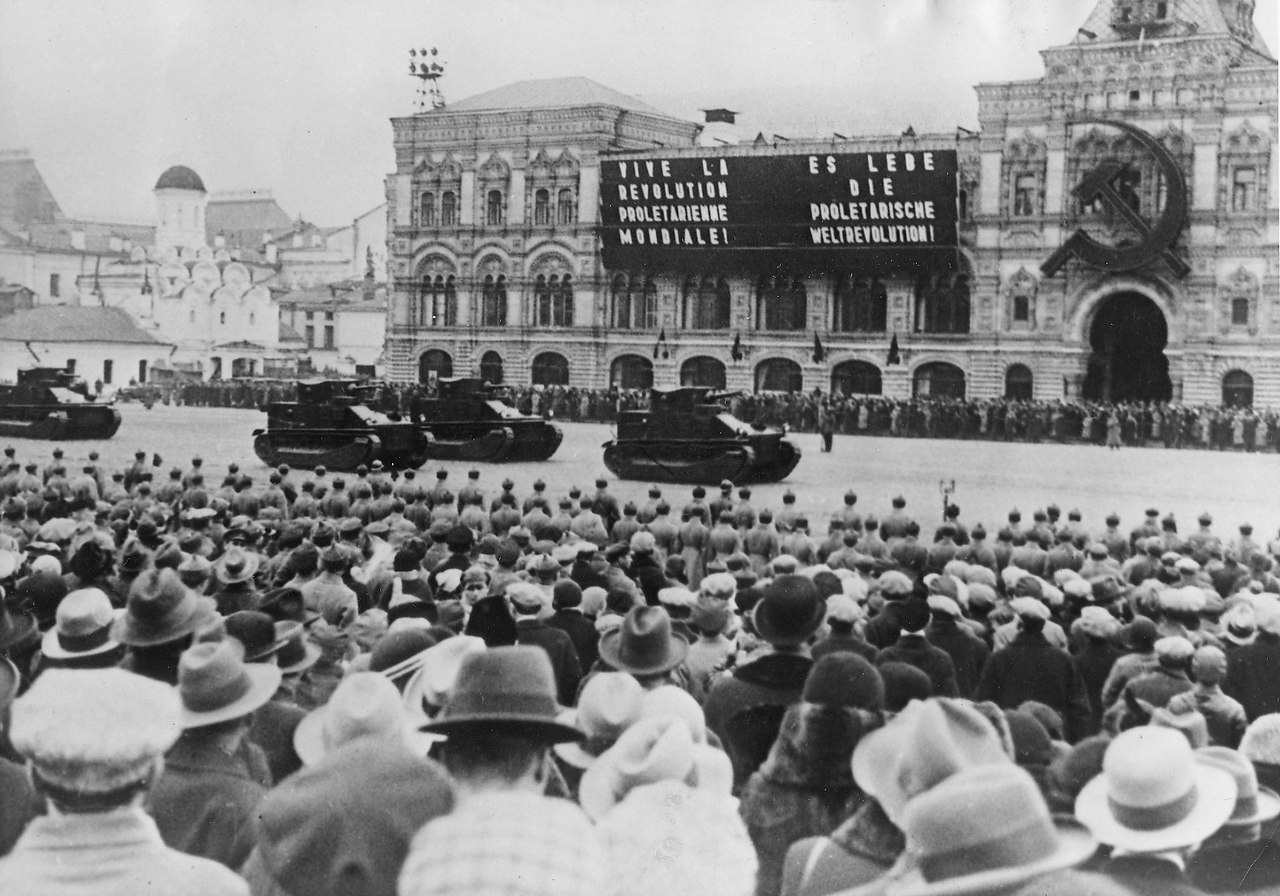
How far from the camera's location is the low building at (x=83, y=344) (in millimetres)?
30344

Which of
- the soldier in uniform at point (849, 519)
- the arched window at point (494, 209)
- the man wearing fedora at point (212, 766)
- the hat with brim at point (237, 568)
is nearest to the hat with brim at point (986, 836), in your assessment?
the man wearing fedora at point (212, 766)

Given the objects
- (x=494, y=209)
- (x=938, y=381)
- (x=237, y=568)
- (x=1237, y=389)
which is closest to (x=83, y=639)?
(x=237, y=568)

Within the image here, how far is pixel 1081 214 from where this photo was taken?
35.8m

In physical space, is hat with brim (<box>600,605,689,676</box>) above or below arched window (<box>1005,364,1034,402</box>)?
below

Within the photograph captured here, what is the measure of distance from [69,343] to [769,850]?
104ft

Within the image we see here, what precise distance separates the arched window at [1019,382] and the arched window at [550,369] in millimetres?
13364

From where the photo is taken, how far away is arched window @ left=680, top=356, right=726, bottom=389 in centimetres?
4166

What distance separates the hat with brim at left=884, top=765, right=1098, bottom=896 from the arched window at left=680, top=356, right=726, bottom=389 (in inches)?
1511

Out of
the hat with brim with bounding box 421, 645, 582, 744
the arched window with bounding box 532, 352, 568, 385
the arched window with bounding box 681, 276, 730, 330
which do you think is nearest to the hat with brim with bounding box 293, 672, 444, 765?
the hat with brim with bounding box 421, 645, 582, 744

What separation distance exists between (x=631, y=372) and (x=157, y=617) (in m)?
37.6

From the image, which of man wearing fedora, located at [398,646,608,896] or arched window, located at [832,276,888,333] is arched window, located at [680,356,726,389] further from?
man wearing fedora, located at [398,646,608,896]

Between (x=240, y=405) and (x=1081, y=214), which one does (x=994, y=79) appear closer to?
(x=1081, y=214)

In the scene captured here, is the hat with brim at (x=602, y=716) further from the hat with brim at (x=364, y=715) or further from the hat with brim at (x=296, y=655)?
the hat with brim at (x=296, y=655)

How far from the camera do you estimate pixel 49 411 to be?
2628 cm
